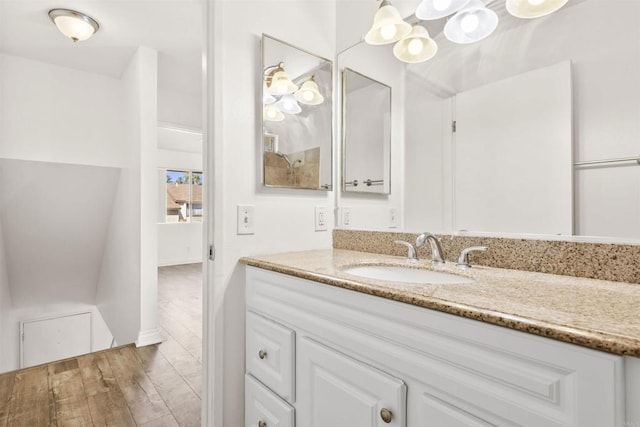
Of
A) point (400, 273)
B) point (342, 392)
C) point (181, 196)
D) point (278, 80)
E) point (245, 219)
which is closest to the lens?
point (342, 392)

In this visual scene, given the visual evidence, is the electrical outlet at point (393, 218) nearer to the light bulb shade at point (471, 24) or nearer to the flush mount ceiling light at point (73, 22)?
the light bulb shade at point (471, 24)

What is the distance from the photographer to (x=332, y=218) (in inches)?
65.6

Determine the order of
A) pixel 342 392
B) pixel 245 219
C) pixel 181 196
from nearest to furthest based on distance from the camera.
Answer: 1. pixel 342 392
2. pixel 245 219
3. pixel 181 196

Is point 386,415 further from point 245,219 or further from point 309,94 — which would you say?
point 309,94

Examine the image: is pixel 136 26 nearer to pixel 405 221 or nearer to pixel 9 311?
pixel 405 221

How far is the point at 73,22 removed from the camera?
2098mm

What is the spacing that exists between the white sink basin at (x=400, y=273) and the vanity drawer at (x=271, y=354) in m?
0.31

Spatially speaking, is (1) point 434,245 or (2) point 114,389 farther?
(2) point 114,389

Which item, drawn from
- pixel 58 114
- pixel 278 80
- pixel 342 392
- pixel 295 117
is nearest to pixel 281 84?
pixel 278 80

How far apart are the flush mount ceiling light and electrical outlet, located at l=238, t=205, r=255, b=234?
1.96 metres

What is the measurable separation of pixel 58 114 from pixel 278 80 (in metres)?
2.71

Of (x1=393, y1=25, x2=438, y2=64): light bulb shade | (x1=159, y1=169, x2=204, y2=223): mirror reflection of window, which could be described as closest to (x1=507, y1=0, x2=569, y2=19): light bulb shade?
A: (x1=393, y1=25, x2=438, y2=64): light bulb shade

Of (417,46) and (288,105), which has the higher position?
(417,46)

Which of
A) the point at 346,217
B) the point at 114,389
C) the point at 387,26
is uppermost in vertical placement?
the point at 387,26
